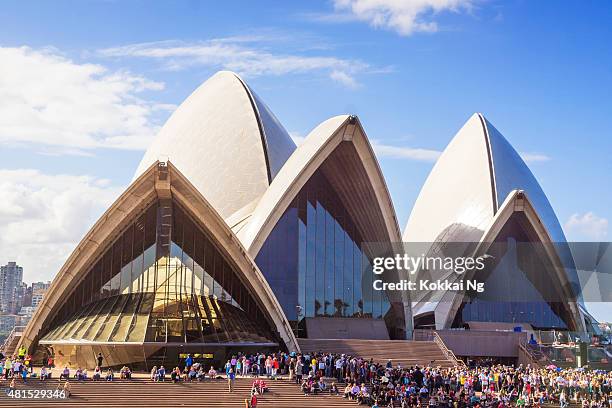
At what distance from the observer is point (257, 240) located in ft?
122

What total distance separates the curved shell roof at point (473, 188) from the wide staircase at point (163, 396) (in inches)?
924

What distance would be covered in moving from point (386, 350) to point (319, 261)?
21.4 feet

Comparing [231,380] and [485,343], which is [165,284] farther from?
[485,343]

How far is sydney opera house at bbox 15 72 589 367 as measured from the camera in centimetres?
3231

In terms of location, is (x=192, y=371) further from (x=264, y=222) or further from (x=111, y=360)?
(x=264, y=222)

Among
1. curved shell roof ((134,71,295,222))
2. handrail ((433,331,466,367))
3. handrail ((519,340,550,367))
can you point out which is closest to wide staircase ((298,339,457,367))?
handrail ((433,331,466,367))

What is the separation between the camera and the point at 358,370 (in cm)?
2777

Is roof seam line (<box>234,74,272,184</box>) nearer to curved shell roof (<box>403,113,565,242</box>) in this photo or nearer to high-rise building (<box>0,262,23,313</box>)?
curved shell roof (<box>403,113,565,242</box>)

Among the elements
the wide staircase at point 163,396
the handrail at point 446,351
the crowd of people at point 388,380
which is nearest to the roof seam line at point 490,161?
the handrail at point 446,351

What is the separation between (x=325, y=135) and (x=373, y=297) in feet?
27.5

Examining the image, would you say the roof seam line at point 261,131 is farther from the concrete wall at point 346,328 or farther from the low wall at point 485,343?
the low wall at point 485,343

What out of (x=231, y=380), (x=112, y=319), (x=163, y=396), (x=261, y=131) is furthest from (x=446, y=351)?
(x=261, y=131)

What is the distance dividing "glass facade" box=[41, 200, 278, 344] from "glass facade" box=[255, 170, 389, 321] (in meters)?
3.72

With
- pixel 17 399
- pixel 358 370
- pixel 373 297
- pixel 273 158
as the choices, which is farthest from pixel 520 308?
pixel 17 399
